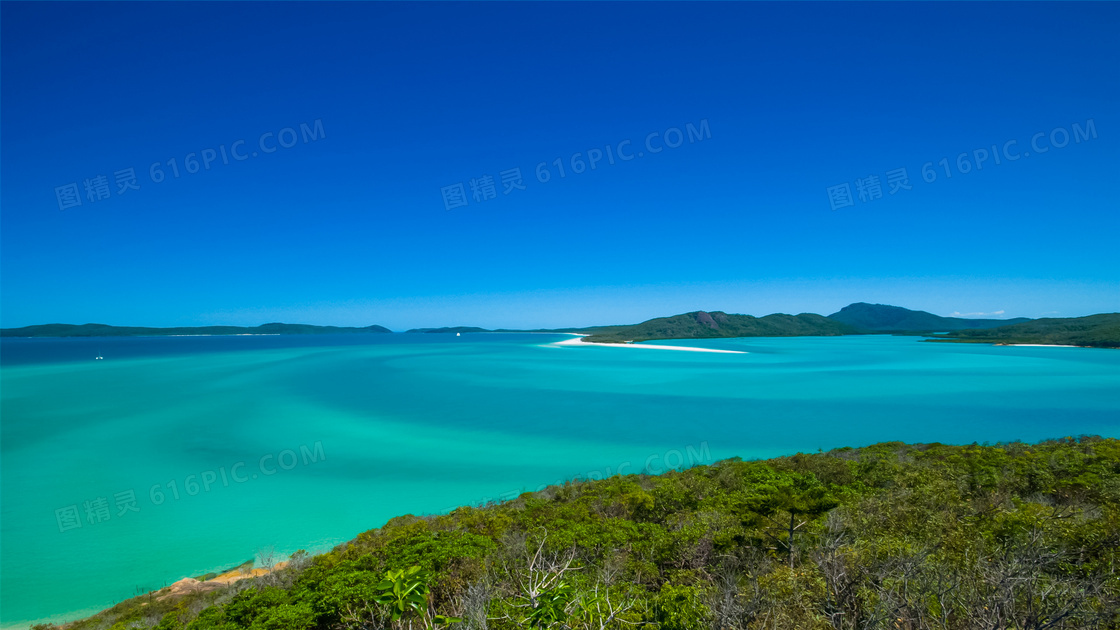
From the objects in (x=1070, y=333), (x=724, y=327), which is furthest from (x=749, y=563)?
(x=724, y=327)

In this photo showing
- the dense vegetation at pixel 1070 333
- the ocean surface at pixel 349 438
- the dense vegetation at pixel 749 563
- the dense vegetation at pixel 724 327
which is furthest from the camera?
the dense vegetation at pixel 724 327

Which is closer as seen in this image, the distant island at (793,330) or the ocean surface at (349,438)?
the ocean surface at (349,438)

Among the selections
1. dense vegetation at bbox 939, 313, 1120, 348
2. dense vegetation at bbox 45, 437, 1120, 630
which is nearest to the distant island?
dense vegetation at bbox 939, 313, 1120, 348

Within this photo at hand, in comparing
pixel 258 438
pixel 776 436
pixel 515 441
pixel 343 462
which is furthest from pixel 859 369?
pixel 258 438

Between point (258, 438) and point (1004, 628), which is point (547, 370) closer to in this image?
point (258, 438)

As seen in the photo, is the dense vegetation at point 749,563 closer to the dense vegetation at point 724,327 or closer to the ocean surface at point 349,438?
the ocean surface at point 349,438

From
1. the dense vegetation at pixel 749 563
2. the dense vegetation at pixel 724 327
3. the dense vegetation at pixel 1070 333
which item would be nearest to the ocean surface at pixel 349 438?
the dense vegetation at pixel 749 563

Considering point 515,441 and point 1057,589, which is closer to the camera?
point 1057,589
